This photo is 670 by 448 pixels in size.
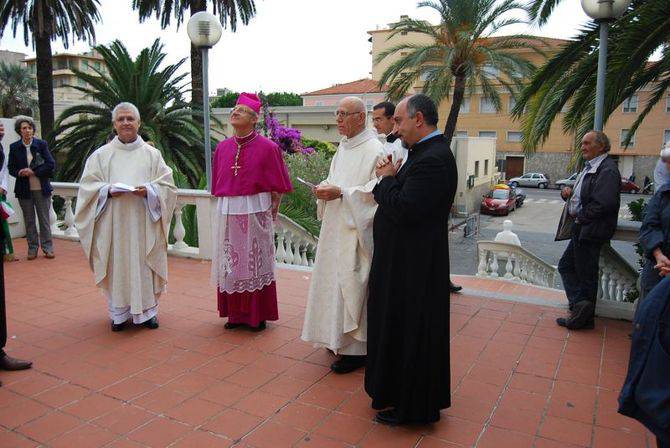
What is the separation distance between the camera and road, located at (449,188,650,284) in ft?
75.8

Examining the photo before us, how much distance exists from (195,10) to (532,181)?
123ft

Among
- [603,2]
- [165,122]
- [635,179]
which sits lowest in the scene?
[635,179]

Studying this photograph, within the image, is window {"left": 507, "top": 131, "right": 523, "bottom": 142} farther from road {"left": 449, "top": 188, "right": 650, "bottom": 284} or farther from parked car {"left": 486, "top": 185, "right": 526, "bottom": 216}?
parked car {"left": 486, "top": 185, "right": 526, "bottom": 216}

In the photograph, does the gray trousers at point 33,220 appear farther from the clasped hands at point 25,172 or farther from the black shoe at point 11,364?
the black shoe at point 11,364

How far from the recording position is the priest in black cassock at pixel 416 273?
10.1ft

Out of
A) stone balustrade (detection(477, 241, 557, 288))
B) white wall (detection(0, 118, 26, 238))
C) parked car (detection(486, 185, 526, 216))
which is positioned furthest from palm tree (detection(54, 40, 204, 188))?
parked car (detection(486, 185, 526, 216))

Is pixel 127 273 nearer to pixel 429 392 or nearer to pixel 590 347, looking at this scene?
pixel 429 392

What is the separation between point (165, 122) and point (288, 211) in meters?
5.73

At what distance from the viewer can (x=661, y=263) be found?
3.76 metres

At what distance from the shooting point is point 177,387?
3.85 meters

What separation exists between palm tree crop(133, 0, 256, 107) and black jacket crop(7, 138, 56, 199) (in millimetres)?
7952

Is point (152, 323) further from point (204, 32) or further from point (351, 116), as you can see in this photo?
point (204, 32)

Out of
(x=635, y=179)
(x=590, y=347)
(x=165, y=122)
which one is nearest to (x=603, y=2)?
(x=590, y=347)

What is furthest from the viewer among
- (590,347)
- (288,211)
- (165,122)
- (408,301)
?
(165,122)
